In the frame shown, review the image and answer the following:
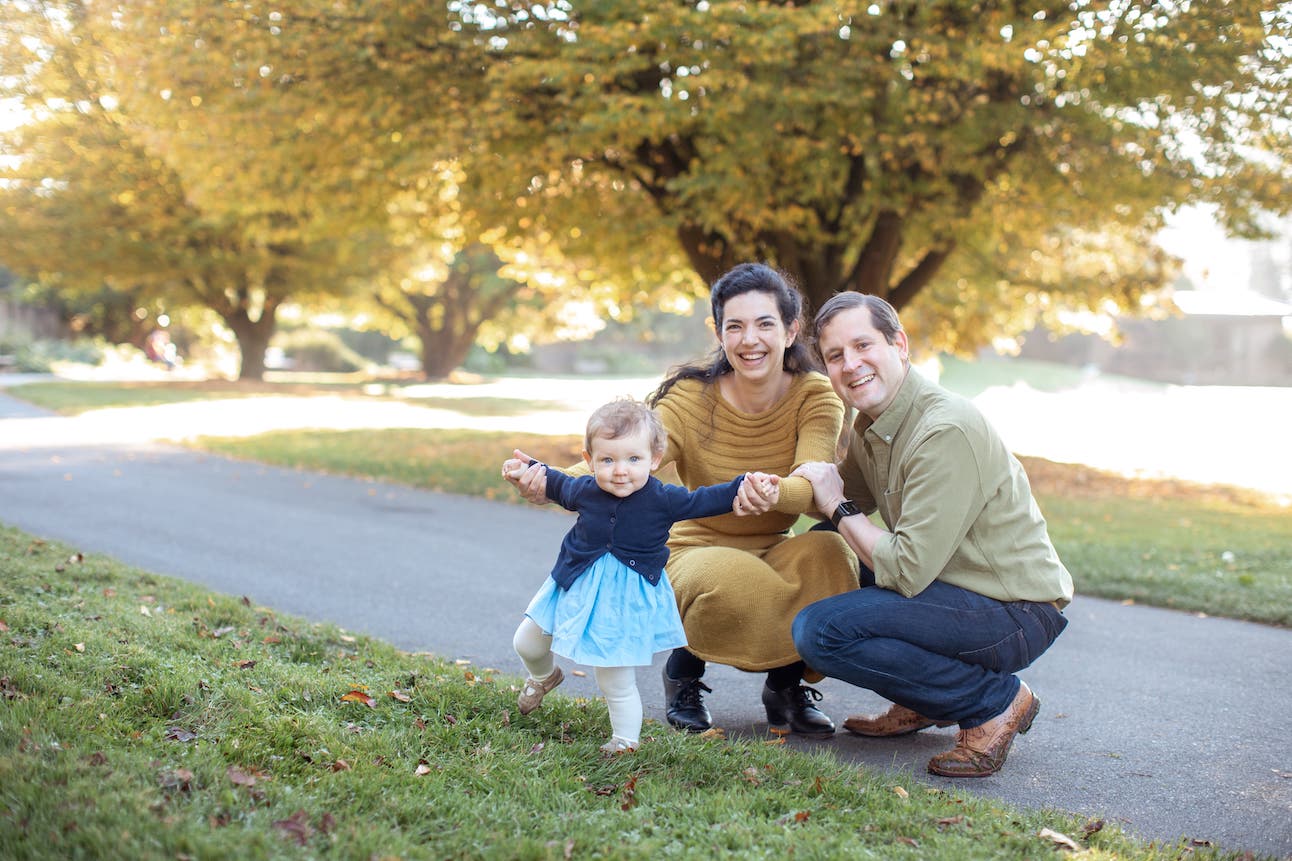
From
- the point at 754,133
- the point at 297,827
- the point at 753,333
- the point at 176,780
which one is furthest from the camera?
the point at 754,133

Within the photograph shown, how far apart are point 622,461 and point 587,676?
6.34 feet

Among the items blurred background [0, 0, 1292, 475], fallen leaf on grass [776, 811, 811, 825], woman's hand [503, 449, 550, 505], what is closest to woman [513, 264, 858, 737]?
woman's hand [503, 449, 550, 505]

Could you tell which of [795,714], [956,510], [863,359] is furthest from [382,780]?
[863,359]

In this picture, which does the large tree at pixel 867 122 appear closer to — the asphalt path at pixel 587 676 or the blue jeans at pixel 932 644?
the asphalt path at pixel 587 676

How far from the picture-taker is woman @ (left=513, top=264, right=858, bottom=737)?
4.10 m

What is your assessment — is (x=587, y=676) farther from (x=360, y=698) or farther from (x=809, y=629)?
(x=809, y=629)

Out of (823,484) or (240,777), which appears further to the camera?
(823,484)

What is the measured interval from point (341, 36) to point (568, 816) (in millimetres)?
9873

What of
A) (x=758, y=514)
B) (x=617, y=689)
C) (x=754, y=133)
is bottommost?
(x=617, y=689)

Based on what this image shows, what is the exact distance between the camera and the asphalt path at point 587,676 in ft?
12.6

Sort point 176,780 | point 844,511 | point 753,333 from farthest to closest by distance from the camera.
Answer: point 753,333, point 844,511, point 176,780

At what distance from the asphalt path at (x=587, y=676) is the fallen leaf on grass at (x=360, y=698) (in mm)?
1053

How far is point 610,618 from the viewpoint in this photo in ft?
11.9

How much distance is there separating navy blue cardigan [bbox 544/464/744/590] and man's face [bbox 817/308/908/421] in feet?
→ 2.23
